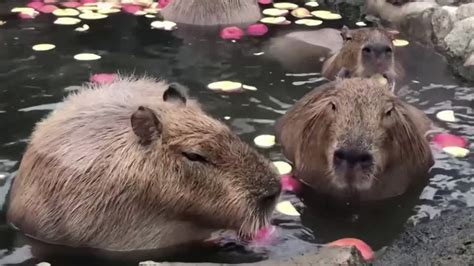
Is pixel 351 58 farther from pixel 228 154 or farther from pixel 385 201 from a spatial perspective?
pixel 228 154

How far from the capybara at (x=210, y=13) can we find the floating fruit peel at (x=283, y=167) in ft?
9.78

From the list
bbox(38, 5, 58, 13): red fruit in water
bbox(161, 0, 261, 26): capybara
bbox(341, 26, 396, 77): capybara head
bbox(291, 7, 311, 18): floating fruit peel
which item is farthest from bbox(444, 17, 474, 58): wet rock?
bbox(38, 5, 58, 13): red fruit in water

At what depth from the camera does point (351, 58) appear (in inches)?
235

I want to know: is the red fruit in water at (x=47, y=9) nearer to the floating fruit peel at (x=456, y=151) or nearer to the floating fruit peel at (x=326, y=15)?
the floating fruit peel at (x=326, y=15)

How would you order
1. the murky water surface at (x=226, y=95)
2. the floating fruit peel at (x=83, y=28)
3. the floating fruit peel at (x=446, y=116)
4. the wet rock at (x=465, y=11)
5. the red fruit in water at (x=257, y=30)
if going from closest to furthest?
Result: the murky water surface at (x=226, y=95)
the floating fruit peel at (x=446, y=116)
the wet rock at (x=465, y=11)
the floating fruit peel at (x=83, y=28)
the red fruit in water at (x=257, y=30)

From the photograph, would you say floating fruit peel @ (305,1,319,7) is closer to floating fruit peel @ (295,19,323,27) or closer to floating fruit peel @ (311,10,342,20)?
floating fruit peel @ (311,10,342,20)

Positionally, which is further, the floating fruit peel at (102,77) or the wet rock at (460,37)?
the wet rock at (460,37)

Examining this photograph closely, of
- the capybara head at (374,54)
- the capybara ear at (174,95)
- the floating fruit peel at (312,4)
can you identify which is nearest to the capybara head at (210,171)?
the capybara ear at (174,95)

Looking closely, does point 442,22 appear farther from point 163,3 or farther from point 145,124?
point 145,124

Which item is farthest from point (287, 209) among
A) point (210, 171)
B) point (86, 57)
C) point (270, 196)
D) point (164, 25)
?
point (164, 25)

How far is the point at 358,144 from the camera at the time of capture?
410 cm

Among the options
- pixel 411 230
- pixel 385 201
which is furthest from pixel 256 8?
pixel 411 230

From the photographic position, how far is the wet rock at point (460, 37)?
658 cm

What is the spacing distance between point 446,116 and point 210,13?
9.31ft
